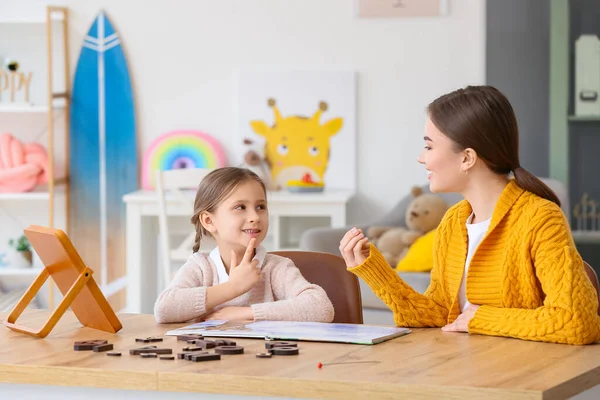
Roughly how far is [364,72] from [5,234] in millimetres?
1856

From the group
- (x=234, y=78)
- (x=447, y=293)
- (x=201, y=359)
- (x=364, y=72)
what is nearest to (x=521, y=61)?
(x=364, y=72)

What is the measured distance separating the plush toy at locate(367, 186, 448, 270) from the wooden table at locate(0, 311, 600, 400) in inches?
83.5

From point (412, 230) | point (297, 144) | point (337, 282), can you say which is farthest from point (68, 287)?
point (297, 144)

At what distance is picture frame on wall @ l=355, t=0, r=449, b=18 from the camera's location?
14.1 ft

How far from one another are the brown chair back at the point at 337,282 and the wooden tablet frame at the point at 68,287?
50 cm

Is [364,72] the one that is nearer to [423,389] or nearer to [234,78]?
[234,78]

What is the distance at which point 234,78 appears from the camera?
14.7 feet

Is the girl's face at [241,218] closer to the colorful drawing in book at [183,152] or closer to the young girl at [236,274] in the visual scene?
the young girl at [236,274]

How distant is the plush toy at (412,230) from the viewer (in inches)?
147

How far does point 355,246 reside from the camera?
1.73 metres

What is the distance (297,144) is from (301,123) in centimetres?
10

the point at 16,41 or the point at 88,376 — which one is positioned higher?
the point at 16,41

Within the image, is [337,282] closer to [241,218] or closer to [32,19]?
[241,218]

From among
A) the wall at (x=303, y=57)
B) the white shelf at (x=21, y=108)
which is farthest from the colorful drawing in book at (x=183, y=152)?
the white shelf at (x=21, y=108)
